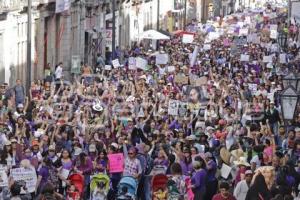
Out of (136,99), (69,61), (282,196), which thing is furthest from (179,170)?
(69,61)

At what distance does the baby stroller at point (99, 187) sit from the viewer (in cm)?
1964

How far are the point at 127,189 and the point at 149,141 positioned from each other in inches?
161

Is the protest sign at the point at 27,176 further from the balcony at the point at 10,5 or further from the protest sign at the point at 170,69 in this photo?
the balcony at the point at 10,5

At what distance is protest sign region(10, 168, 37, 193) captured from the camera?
1973 centimetres

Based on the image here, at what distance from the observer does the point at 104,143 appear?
23062 mm

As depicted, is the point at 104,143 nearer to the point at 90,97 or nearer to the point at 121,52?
the point at 90,97

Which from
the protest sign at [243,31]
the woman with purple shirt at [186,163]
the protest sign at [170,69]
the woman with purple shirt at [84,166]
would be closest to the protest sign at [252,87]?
the protest sign at [170,69]

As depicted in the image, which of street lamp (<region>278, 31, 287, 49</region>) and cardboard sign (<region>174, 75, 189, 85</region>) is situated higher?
street lamp (<region>278, 31, 287, 49</region>)

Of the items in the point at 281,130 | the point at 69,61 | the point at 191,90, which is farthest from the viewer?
the point at 69,61

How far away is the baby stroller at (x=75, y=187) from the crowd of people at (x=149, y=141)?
2cm

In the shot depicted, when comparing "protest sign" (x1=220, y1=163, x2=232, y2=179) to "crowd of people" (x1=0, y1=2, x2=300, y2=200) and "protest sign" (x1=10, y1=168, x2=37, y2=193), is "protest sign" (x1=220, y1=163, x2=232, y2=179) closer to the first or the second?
"crowd of people" (x1=0, y1=2, x2=300, y2=200)

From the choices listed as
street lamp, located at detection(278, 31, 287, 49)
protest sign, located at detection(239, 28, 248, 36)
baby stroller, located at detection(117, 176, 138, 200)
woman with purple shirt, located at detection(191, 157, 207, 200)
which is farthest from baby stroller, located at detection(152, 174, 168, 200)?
protest sign, located at detection(239, 28, 248, 36)

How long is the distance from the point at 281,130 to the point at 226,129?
1.15 m

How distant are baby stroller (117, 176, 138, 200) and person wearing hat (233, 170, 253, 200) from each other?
1690 millimetres
